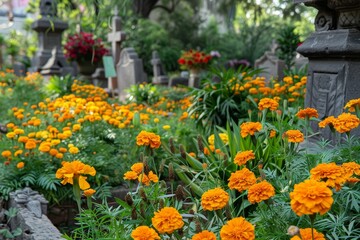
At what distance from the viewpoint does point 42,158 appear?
423 cm

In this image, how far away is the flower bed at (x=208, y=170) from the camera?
1.78 meters

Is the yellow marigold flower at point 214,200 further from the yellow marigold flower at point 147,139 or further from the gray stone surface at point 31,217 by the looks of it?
the gray stone surface at point 31,217

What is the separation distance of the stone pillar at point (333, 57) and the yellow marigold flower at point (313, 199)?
241 centimetres

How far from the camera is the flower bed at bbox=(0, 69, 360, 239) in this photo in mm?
1778

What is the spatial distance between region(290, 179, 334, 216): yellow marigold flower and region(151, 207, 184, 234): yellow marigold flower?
429mm

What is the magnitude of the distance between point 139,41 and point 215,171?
1660 centimetres

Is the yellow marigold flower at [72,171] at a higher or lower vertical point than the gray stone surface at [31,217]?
higher

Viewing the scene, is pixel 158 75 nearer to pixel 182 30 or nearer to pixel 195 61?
pixel 195 61

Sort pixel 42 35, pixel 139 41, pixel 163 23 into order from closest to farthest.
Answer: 1. pixel 42 35
2. pixel 139 41
3. pixel 163 23

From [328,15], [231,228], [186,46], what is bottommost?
[186,46]

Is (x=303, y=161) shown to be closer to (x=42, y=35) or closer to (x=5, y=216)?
(x=5, y=216)

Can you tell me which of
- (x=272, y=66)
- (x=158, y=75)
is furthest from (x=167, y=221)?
(x=158, y=75)

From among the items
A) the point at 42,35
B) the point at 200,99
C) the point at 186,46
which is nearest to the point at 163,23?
the point at 186,46

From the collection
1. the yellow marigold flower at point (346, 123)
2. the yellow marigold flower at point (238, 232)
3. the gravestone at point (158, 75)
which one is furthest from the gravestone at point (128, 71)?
the yellow marigold flower at point (238, 232)
